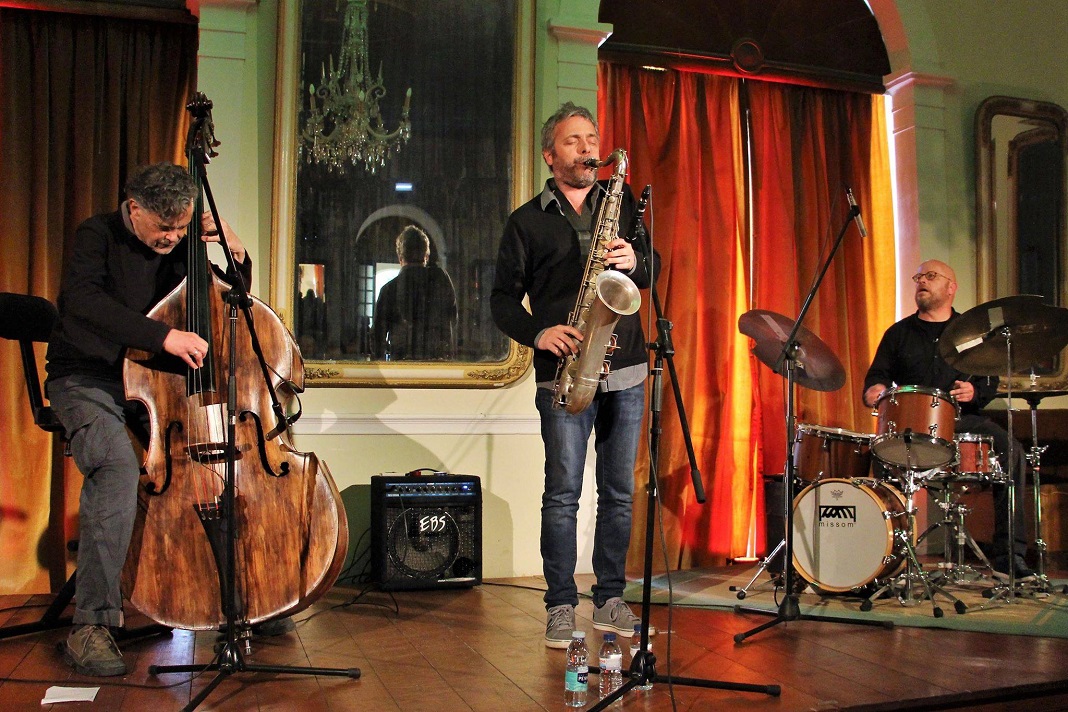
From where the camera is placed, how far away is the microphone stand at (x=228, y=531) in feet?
8.36

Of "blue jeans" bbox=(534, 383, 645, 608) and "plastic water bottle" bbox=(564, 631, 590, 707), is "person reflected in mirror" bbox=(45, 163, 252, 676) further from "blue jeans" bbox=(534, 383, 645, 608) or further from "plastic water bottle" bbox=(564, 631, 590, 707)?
"plastic water bottle" bbox=(564, 631, 590, 707)

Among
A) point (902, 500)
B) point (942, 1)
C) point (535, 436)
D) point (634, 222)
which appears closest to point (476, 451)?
point (535, 436)

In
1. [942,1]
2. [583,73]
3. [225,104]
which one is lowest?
[225,104]

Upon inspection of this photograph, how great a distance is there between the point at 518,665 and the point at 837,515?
1732 mm

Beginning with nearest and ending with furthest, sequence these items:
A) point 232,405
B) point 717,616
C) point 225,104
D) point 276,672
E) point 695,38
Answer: point 232,405 < point 276,672 < point 717,616 < point 225,104 < point 695,38

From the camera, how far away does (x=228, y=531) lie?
8.40ft

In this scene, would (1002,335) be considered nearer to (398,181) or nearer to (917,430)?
(917,430)

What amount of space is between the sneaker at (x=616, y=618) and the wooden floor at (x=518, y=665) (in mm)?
69

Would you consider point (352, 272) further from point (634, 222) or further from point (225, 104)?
point (634, 222)

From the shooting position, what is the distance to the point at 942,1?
566 centimetres

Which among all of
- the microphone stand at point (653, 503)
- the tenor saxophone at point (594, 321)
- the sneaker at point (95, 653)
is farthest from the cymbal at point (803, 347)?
the sneaker at point (95, 653)

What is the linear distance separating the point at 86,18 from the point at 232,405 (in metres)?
2.79

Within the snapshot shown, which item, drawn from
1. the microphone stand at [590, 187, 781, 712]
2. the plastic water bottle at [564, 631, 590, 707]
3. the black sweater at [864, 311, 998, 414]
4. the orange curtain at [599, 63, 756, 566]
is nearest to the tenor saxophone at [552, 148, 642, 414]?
the microphone stand at [590, 187, 781, 712]

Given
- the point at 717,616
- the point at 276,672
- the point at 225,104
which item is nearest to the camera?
the point at 276,672
